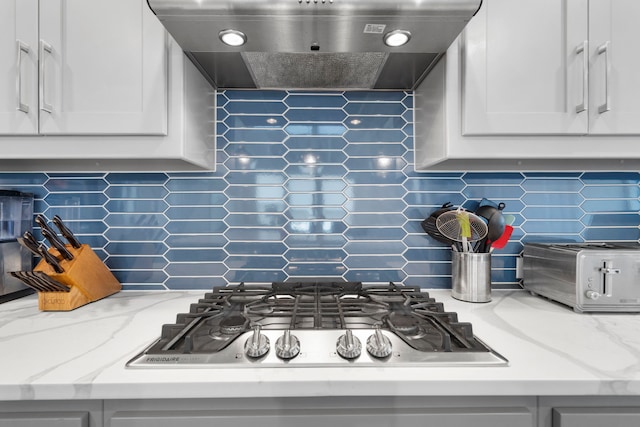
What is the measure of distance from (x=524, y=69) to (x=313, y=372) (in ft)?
3.40

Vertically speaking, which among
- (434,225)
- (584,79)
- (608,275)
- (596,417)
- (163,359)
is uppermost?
(584,79)

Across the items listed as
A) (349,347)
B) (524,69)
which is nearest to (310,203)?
(349,347)

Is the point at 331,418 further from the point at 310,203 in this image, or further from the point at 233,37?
the point at 233,37

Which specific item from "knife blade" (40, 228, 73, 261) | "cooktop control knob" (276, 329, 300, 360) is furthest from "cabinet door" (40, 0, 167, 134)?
"cooktop control knob" (276, 329, 300, 360)

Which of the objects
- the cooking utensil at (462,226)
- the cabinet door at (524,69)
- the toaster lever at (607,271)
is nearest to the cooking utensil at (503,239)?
the cooking utensil at (462,226)

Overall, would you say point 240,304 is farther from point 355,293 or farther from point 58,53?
point 58,53

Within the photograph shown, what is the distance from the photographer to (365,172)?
4.43 feet

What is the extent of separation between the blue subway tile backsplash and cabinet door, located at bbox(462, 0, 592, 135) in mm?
361

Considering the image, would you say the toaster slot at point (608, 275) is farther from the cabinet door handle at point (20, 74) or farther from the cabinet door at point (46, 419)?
the cabinet door handle at point (20, 74)

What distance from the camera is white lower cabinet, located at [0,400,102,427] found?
0.65 m

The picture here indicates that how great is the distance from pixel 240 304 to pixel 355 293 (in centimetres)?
39

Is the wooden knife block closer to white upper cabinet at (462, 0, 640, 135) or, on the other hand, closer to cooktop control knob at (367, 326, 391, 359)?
cooktop control knob at (367, 326, 391, 359)

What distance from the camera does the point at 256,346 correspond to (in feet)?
2.32

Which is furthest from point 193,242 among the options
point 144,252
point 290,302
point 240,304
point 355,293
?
point 355,293
